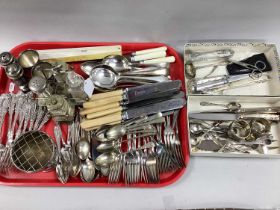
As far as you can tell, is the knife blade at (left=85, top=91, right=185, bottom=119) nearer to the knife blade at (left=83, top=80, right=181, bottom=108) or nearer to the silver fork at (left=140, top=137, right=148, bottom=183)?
the knife blade at (left=83, top=80, right=181, bottom=108)

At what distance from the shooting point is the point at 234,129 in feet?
2.37

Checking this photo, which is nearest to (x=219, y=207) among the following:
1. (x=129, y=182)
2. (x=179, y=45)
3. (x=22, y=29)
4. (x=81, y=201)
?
(x=129, y=182)

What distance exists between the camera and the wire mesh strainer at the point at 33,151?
663 millimetres

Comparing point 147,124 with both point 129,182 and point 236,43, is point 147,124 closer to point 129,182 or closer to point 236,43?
point 129,182

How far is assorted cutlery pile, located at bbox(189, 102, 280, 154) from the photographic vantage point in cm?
72

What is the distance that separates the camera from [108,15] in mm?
749

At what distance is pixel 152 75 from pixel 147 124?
0.14 metres

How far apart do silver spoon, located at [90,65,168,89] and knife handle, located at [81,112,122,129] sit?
3.6 inches

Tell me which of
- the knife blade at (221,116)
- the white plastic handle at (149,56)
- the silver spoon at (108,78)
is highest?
the white plastic handle at (149,56)

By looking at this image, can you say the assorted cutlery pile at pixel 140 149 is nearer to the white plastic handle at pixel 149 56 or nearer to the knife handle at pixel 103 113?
the knife handle at pixel 103 113

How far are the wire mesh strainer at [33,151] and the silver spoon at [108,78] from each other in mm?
190

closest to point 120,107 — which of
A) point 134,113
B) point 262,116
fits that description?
point 134,113

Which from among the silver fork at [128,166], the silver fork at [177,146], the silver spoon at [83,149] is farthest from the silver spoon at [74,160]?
the silver fork at [177,146]

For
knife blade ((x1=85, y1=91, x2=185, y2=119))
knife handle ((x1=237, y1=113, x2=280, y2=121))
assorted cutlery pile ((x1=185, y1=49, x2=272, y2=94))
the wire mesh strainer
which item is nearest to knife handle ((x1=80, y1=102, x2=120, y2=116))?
knife blade ((x1=85, y1=91, x2=185, y2=119))
